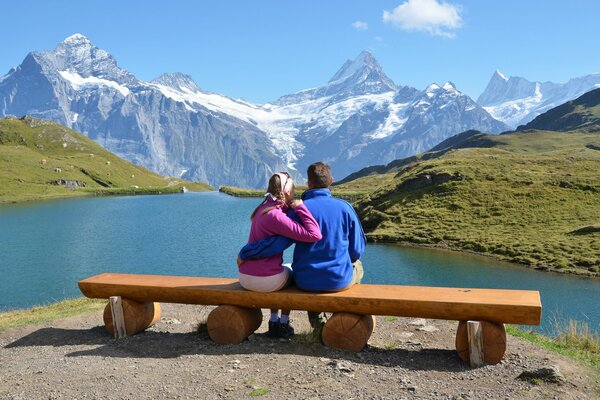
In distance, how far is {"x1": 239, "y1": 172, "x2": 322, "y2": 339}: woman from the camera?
38.4 ft

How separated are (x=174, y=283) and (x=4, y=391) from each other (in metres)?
4.71

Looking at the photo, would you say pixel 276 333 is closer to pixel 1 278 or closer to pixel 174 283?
pixel 174 283

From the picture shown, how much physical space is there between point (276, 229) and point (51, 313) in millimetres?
12315

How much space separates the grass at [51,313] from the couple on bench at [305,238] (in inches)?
353

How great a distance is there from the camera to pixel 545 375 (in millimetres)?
10578

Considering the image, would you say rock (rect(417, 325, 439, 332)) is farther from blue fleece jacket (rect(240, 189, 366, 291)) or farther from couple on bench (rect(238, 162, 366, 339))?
blue fleece jacket (rect(240, 189, 366, 291))

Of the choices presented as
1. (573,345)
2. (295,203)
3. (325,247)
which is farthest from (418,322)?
(295,203)

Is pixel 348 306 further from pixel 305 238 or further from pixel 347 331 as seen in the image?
pixel 305 238

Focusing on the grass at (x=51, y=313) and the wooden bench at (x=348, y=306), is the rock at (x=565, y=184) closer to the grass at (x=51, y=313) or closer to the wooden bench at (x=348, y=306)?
the grass at (x=51, y=313)

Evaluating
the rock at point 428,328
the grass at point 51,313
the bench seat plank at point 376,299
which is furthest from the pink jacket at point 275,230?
the grass at point 51,313

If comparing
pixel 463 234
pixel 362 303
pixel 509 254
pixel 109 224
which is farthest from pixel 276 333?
pixel 109 224

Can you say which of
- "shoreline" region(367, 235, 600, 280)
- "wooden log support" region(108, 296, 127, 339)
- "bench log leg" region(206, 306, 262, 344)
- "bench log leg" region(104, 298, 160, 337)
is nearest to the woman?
"bench log leg" region(206, 306, 262, 344)

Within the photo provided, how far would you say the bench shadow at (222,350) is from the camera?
11.9 m

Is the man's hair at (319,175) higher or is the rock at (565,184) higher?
the man's hair at (319,175)
